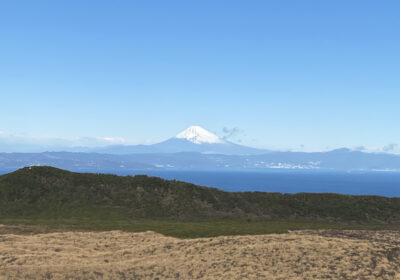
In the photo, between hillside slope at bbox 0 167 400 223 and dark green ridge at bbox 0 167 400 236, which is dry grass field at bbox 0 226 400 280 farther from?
hillside slope at bbox 0 167 400 223

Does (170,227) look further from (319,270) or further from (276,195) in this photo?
(276,195)

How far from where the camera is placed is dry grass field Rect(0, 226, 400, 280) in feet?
65.3

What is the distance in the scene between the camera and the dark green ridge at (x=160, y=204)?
47625 mm

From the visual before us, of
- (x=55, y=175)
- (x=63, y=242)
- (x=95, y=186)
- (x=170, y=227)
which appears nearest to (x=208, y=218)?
(x=170, y=227)

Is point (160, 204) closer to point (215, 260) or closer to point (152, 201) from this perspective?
point (152, 201)

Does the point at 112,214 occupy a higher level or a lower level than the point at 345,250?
lower

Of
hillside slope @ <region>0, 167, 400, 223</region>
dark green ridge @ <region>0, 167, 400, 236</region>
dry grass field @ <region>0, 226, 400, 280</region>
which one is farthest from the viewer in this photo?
hillside slope @ <region>0, 167, 400, 223</region>

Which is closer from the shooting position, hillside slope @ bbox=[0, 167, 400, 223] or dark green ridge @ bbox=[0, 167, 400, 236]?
dark green ridge @ bbox=[0, 167, 400, 236]

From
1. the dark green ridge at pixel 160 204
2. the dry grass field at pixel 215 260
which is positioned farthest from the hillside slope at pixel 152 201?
the dry grass field at pixel 215 260

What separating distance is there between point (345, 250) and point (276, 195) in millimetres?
36245

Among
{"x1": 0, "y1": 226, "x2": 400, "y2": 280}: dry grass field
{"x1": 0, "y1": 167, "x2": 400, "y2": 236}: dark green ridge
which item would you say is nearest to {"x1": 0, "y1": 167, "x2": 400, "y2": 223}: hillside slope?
A: {"x1": 0, "y1": 167, "x2": 400, "y2": 236}: dark green ridge

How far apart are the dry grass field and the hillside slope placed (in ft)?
74.9

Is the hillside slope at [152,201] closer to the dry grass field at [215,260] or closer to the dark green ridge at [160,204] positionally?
the dark green ridge at [160,204]

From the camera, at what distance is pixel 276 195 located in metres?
57.9
